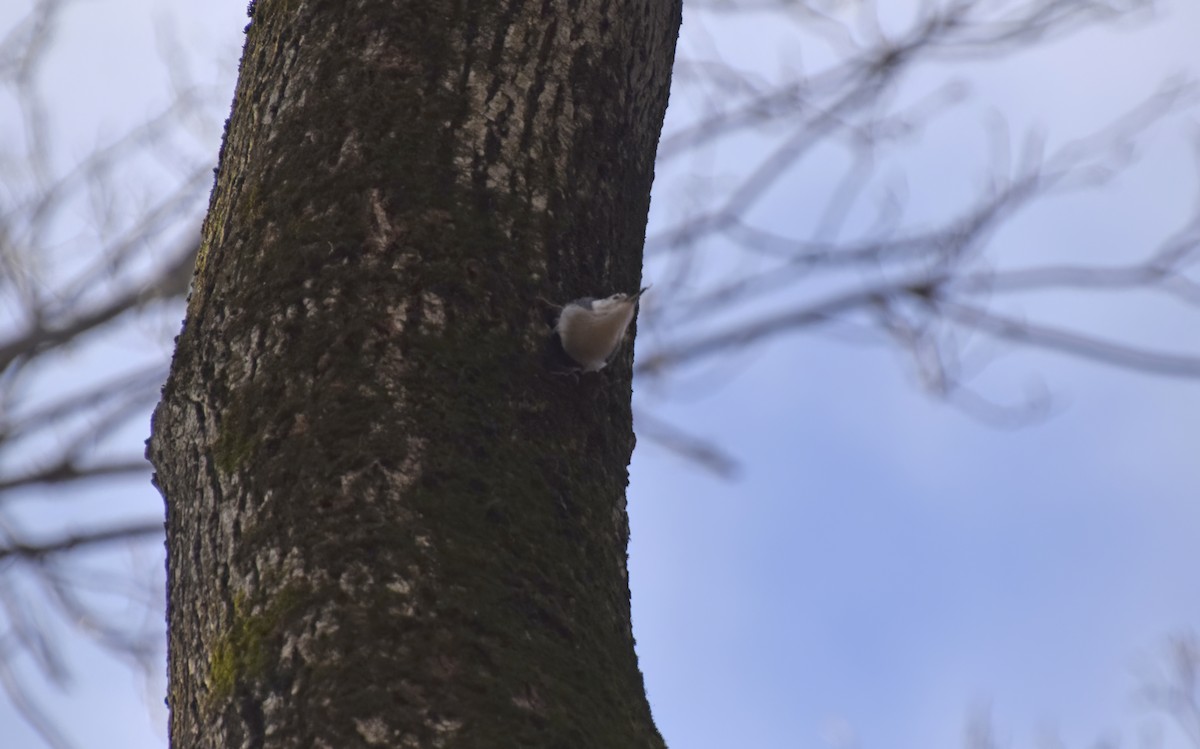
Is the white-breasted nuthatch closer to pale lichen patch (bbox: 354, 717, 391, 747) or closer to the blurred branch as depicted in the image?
pale lichen patch (bbox: 354, 717, 391, 747)

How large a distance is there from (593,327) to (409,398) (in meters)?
0.26

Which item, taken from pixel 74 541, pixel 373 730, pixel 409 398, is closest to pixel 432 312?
pixel 409 398

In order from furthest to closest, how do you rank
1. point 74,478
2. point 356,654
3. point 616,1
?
point 74,478 → point 616,1 → point 356,654

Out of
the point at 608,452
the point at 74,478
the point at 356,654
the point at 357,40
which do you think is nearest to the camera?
the point at 356,654

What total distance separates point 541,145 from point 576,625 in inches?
28.6

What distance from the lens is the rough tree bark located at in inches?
51.0

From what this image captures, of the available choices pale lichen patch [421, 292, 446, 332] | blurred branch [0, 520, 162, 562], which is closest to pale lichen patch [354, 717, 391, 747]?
pale lichen patch [421, 292, 446, 332]

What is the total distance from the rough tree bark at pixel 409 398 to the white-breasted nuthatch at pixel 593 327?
0.12 ft

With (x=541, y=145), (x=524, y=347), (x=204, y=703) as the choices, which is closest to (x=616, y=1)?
(x=541, y=145)

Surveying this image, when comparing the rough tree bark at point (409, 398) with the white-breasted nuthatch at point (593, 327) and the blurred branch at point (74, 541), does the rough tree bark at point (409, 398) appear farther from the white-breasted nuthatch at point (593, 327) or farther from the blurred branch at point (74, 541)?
the blurred branch at point (74, 541)

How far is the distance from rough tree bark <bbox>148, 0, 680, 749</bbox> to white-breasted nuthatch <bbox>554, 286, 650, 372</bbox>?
4 centimetres

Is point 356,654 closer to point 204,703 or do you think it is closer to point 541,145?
point 204,703

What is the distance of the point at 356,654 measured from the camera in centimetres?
127

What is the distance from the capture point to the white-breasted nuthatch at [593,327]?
4.99 feet
